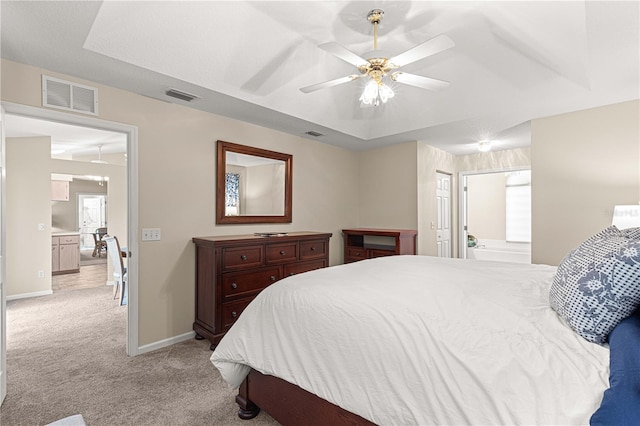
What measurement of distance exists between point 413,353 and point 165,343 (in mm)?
2772

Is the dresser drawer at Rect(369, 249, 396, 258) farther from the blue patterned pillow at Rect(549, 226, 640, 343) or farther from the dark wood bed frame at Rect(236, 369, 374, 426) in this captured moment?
the blue patterned pillow at Rect(549, 226, 640, 343)

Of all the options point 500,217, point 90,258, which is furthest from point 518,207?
point 90,258

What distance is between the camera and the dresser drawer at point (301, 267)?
141 inches

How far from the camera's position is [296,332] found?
154cm

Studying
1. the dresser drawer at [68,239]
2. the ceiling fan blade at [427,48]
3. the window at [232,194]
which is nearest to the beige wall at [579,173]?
the ceiling fan blade at [427,48]

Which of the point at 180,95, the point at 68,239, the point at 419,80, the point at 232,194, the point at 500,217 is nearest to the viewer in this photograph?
the point at 419,80

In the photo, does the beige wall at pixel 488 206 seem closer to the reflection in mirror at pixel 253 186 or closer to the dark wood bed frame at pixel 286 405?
the reflection in mirror at pixel 253 186

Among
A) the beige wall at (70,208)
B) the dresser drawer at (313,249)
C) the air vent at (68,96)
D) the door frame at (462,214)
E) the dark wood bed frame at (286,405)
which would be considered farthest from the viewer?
the beige wall at (70,208)

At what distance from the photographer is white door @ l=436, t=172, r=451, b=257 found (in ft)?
17.5

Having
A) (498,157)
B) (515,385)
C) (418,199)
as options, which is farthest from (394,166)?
(515,385)

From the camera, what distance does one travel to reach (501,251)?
657 centimetres

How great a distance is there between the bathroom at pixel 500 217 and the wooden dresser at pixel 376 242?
224 cm

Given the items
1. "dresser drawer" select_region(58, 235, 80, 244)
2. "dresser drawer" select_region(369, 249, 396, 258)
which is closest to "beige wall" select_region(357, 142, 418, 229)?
"dresser drawer" select_region(369, 249, 396, 258)

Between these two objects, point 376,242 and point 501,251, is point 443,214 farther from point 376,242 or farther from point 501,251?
point 501,251
